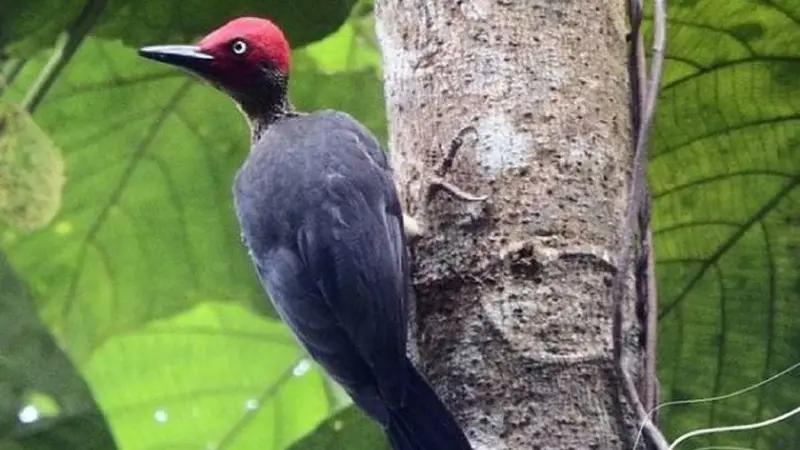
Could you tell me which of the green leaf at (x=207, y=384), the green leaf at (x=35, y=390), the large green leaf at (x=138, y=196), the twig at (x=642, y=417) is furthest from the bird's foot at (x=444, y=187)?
the green leaf at (x=207, y=384)

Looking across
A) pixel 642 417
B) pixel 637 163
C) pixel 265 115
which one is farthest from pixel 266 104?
pixel 642 417

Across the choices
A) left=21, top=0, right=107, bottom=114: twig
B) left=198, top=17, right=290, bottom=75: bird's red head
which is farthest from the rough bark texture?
left=21, top=0, right=107, bottom=114: twig

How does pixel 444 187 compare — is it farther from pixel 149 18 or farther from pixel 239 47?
pixel 149 18

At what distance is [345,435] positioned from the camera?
2354mm

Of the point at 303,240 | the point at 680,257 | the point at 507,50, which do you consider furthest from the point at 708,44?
the point at 303,240

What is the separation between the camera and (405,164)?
82.7 inches

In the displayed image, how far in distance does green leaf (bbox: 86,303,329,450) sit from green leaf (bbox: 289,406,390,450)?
47cm

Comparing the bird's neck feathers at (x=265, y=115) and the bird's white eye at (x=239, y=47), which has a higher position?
the bird's white eye at (x=239, y=47)

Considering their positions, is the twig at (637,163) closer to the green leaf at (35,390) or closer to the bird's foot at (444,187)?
the bird's foot at (444,187)

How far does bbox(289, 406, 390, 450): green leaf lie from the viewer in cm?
234

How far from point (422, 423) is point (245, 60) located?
78 cm

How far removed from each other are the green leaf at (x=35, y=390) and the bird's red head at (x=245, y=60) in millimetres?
421

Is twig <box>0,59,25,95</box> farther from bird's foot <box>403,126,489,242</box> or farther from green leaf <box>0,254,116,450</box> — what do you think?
bird's foot <box>403,126,489,242</box>

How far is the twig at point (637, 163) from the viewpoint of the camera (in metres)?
1.72
